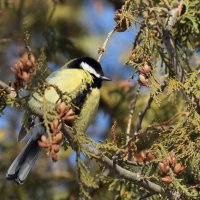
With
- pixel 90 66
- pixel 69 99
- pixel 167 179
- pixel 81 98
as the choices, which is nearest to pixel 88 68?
pixel 90 66

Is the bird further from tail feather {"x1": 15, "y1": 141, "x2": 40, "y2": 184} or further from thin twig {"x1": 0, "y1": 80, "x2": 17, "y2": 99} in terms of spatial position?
thin twig {"x1": 0, "y1": 80, "x2": 17, "y2": 99}

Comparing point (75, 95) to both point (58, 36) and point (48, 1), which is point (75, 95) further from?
point (48, 1)

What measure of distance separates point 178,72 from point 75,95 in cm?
46

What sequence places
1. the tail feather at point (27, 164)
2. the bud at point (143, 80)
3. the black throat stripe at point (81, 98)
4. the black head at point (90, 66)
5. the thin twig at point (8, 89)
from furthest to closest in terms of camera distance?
the black head at point (90, 66) → the black throat stripe at point (81, 98) → the tail feather at point (27, 164) → the bud at point (143, 80) → the thin twig at point (8, 89)

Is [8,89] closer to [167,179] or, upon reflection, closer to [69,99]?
[167,179]

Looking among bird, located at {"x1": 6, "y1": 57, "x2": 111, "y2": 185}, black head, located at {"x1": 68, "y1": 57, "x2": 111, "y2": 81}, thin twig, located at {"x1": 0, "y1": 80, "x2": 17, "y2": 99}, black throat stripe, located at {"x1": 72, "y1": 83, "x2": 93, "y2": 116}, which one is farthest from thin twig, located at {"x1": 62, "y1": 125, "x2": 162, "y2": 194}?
black head, located at {"x1": 68, "y1": 57, "x2": 111, "y2": 81}

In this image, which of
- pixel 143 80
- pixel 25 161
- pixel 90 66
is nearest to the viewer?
pixel 143 80

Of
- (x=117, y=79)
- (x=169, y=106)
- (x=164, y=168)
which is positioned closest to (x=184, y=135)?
(x=164, y=168)

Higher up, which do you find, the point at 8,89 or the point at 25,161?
the point at 8,89

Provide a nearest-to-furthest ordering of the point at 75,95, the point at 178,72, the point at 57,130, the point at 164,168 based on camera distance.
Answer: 1. the point at 57,130
2. the point at 164,168
3. the point at 178,72
4. the point at 75,95

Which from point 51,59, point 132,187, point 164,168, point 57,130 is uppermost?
point 57,130

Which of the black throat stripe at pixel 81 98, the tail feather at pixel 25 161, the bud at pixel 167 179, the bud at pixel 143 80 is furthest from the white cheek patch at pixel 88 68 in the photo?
the bud at pixel 167 179

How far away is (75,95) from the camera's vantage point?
2.46 meters

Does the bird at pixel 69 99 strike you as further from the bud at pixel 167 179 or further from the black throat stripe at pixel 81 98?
the bud at pixel 167 179
